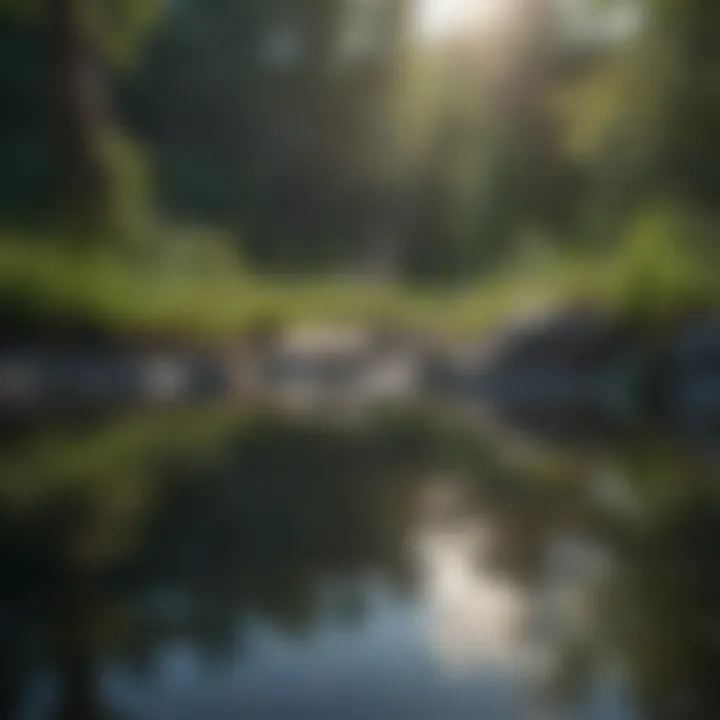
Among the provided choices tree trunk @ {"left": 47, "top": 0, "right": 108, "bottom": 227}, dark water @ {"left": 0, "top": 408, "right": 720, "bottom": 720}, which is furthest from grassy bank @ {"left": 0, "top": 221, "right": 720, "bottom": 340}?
dark water @ {"left": 0, "top": 408, "right": 720, "bottom": 720}

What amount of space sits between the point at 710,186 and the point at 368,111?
2.90 ft

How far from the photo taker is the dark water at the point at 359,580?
80 cm

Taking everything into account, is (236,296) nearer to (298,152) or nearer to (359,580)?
(298,152)

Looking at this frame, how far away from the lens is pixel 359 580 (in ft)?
3.47

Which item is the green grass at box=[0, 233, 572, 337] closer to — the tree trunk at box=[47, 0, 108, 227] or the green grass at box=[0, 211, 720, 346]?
the green grass at box=[0, 211, 720, 346]

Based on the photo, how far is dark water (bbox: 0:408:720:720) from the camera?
2.63 ft

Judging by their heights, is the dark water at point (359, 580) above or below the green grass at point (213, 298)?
below

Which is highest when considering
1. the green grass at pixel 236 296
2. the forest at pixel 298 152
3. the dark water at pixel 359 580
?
the forest at pixel 298 152

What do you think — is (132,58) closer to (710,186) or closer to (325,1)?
(325,1)

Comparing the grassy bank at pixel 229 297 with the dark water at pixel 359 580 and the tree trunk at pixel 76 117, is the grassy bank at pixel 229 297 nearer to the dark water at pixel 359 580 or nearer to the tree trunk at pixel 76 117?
the tree trunk at pixel 76 117

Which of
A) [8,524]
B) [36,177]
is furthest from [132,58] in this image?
[8,524]

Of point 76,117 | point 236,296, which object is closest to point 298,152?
point 236,296

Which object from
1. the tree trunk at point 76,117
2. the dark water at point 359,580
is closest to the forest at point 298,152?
the tree trunk at point 76,117

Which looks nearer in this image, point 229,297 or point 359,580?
point 359,580
